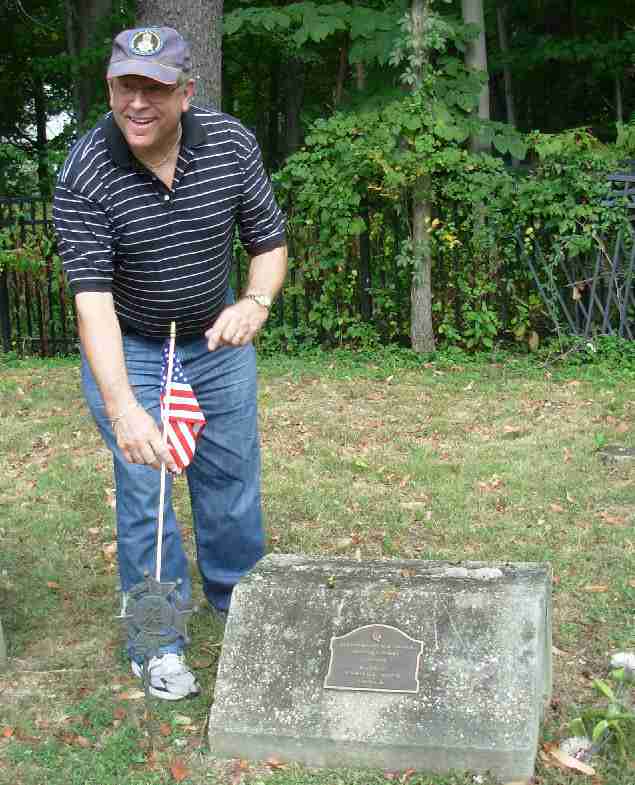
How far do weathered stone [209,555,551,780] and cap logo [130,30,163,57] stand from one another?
5.51 feet

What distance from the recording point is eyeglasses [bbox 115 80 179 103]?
3129 mm

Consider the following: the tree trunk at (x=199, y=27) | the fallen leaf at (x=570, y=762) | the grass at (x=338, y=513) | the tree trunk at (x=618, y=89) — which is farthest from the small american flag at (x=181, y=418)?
the tree trunk at (x=618, y=89)

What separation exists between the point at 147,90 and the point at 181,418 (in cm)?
100

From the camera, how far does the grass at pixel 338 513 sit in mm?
3494

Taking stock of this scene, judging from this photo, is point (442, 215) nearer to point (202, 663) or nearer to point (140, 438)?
point (202, 663)

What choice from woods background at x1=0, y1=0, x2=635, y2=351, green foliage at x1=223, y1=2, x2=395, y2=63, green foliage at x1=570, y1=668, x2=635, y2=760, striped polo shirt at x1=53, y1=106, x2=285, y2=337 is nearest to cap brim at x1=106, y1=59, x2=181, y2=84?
striped polo shirt at x1=53, y1=106, x2=285, y2=337

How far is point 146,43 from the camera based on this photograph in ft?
10.1

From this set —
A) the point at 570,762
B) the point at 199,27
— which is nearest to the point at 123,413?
the point at 570,762

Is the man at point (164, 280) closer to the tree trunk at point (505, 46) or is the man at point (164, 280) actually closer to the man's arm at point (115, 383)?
the man's arm at point (115, 383)

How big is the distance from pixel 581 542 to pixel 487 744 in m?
2.15

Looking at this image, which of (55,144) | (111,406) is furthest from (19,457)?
(55,144)

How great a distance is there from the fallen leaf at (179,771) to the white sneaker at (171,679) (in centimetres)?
34

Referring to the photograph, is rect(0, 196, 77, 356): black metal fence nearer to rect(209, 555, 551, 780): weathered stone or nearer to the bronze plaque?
rect(209, 555, 551, 780): weathered stone

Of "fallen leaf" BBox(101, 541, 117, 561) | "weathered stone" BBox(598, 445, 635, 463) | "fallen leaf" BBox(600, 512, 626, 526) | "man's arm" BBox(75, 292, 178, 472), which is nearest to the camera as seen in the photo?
"man's arm" BBox(75, 292, 178, 472)
